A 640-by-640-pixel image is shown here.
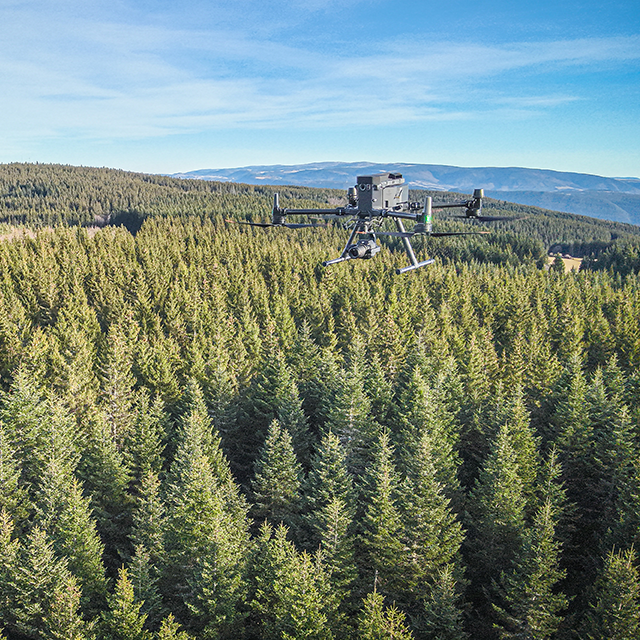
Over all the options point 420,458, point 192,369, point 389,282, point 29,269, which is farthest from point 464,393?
point 29,269

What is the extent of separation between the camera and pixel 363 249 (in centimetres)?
1538

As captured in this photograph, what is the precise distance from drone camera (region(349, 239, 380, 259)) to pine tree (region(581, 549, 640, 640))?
21889 millimetres

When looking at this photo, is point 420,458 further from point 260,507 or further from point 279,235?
point 279,235

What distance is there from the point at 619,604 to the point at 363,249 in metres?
23.7

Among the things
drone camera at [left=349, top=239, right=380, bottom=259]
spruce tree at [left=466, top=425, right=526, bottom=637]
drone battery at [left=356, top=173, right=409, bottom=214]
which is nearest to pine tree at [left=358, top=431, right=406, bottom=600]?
spruce tree at [left=466, top=425, right=526, bottom=637]

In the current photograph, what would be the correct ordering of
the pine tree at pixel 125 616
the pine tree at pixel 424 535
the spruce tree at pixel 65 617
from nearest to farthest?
the pine tree at pixel 125 616
the spruce tree at pixel 65 617
the pine tree at pixel 424 535

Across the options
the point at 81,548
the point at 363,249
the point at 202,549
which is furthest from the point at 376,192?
the point at 81,548

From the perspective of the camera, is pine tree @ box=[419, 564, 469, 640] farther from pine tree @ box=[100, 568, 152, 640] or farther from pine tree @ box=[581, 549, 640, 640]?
pine tree @ box=[100, 568, 152, 640]

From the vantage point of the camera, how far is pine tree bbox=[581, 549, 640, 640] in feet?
79.2

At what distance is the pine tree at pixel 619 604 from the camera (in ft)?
79.2

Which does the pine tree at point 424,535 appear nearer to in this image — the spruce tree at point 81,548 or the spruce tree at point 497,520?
the spruce tree at point 497,520

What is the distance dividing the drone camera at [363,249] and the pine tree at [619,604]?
2189 centimetres

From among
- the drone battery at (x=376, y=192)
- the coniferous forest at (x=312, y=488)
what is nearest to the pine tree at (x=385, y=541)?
the coniferous forest at (x=312, y=488)

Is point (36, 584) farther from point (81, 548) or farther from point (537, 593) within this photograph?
point (537, 593)
